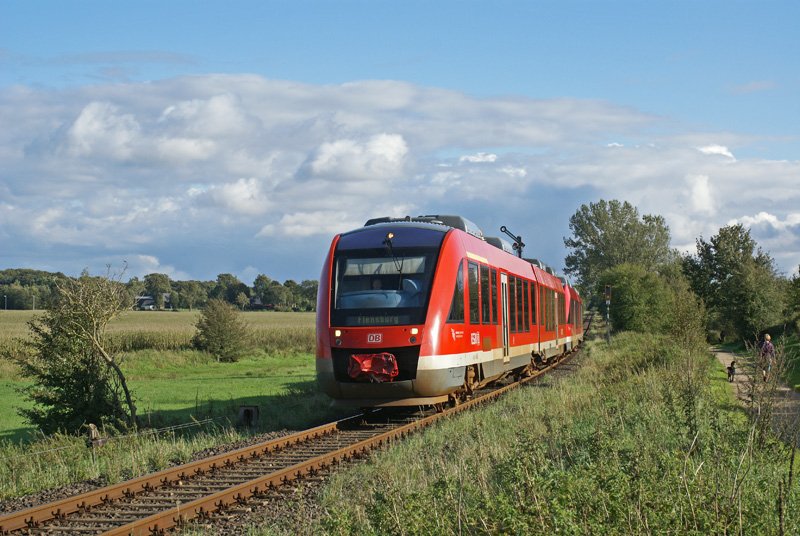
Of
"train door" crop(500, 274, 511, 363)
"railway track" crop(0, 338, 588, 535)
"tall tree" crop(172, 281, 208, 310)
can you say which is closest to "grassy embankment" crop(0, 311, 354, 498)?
"railway track" crop(0, 338, 588, 535)

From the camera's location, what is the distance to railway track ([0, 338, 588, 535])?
8227mm

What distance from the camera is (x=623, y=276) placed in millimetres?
53094

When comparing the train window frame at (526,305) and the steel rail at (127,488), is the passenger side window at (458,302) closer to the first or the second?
the steel rail at (127,488)

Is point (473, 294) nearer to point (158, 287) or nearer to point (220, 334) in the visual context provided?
point (220, 334)

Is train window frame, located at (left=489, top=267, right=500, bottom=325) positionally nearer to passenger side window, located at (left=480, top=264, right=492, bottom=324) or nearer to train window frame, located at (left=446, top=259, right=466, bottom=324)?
passenger side window, located at (left=480, top=264, right=492, bottom=324)

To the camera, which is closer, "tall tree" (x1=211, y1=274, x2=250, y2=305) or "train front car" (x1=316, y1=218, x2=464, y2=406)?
"train front car" (x1=316, y1=218, x2=464, y2=406)

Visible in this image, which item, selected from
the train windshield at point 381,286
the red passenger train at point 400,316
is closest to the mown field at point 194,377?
the red passenger train at point 400,316

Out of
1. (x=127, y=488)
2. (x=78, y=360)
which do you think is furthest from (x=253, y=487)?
(x=78, y=360)

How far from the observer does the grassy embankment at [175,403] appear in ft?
38.5

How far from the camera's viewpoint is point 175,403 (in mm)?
27984

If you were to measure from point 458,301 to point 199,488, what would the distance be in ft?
21.5

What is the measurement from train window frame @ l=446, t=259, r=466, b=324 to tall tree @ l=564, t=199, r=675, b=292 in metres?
89.9

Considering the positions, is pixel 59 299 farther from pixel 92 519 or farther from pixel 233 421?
pixel 92 519

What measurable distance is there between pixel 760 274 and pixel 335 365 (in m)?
46.1
